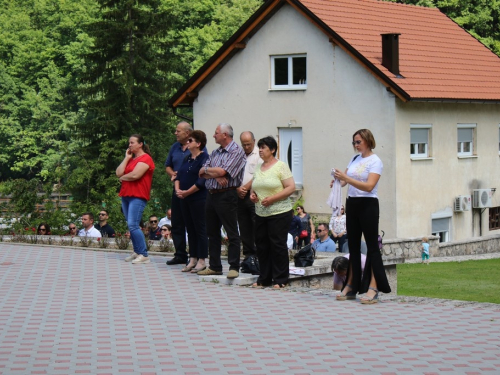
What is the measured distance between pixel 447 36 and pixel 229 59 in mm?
8795

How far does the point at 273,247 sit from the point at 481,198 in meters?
25.7

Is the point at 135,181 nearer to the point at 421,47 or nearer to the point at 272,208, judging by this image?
the point at 272,208

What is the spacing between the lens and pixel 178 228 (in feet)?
49.1

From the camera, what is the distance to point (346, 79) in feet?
111

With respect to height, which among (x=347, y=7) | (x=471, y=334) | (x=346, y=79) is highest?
(x=347, y=7)

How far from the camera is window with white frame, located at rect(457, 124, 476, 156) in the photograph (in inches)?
1444

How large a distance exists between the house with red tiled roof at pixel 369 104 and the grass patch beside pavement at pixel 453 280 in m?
6.25

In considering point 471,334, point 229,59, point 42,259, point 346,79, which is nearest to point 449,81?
point 346,79

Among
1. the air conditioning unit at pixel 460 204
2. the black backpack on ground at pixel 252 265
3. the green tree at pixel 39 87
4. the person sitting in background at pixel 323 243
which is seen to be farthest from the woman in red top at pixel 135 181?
the green tree at pixel 39 87

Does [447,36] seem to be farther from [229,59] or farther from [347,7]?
[229,59]

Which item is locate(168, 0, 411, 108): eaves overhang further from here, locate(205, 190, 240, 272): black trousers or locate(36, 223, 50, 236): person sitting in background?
locate(205, 190, 240, 272): black trousers

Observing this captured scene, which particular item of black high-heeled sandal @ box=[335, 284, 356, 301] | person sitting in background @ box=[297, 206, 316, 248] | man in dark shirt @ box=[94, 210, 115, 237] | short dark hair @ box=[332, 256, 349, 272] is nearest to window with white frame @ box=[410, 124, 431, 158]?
person sitting in background @ box=[297, 206, 316, 248]

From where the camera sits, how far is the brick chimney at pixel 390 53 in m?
32.8

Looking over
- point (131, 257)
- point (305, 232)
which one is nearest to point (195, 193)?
point (131, 257)
